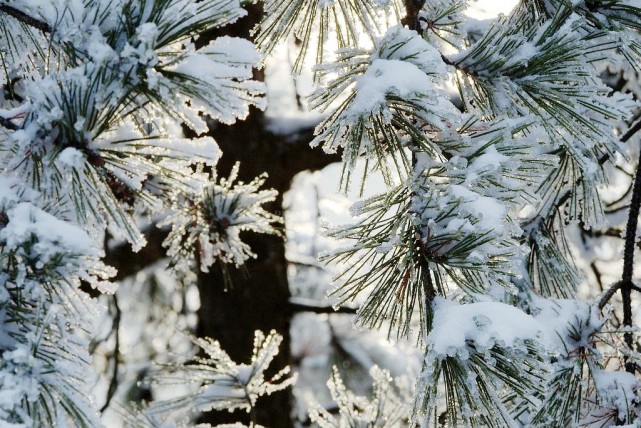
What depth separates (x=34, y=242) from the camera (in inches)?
32.0

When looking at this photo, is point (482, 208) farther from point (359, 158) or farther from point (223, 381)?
point (223, 381)

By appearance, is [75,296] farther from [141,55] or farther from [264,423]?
[264,423]


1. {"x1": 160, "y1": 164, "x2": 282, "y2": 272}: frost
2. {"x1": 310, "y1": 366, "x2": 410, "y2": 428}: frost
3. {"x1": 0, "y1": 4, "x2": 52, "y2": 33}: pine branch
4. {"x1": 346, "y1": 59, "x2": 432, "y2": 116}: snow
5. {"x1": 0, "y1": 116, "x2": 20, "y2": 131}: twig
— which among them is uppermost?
{"x1": 0, "y1": 4, "x2": 52, "y2": 33}: pine branch

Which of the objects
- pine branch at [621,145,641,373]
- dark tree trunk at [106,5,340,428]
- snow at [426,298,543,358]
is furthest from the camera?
dark tree trunk at [106,5,340,428]

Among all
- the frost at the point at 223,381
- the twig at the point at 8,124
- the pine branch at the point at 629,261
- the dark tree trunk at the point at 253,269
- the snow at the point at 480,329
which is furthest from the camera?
the dark tree trunk at the point at 253,269

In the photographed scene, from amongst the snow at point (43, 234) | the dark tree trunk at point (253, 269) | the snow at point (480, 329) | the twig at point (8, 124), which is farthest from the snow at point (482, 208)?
the dark tree trunk at point (253, 269)

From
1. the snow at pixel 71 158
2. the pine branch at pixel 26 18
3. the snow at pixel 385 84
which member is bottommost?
the snow at pixel 71 158

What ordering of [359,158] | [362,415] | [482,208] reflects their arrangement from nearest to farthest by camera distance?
1. [482,208]
2. [359,158]
3. [362,415]

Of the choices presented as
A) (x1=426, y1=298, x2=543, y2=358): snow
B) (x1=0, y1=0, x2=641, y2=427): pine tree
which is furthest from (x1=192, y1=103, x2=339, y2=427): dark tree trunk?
(x1=426, y1=298, x2=543, y2=358): snow

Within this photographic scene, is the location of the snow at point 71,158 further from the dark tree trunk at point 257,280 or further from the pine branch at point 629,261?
the dark tree trunk at point 257,280

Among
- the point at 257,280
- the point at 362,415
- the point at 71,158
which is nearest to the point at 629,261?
the point at 362,415

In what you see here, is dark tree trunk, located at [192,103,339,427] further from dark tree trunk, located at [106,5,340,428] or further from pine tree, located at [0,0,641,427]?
pine tree, located at [0,0,641,427]

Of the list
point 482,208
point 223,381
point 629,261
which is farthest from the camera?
point 223,381

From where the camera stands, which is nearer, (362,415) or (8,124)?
(8,124)
